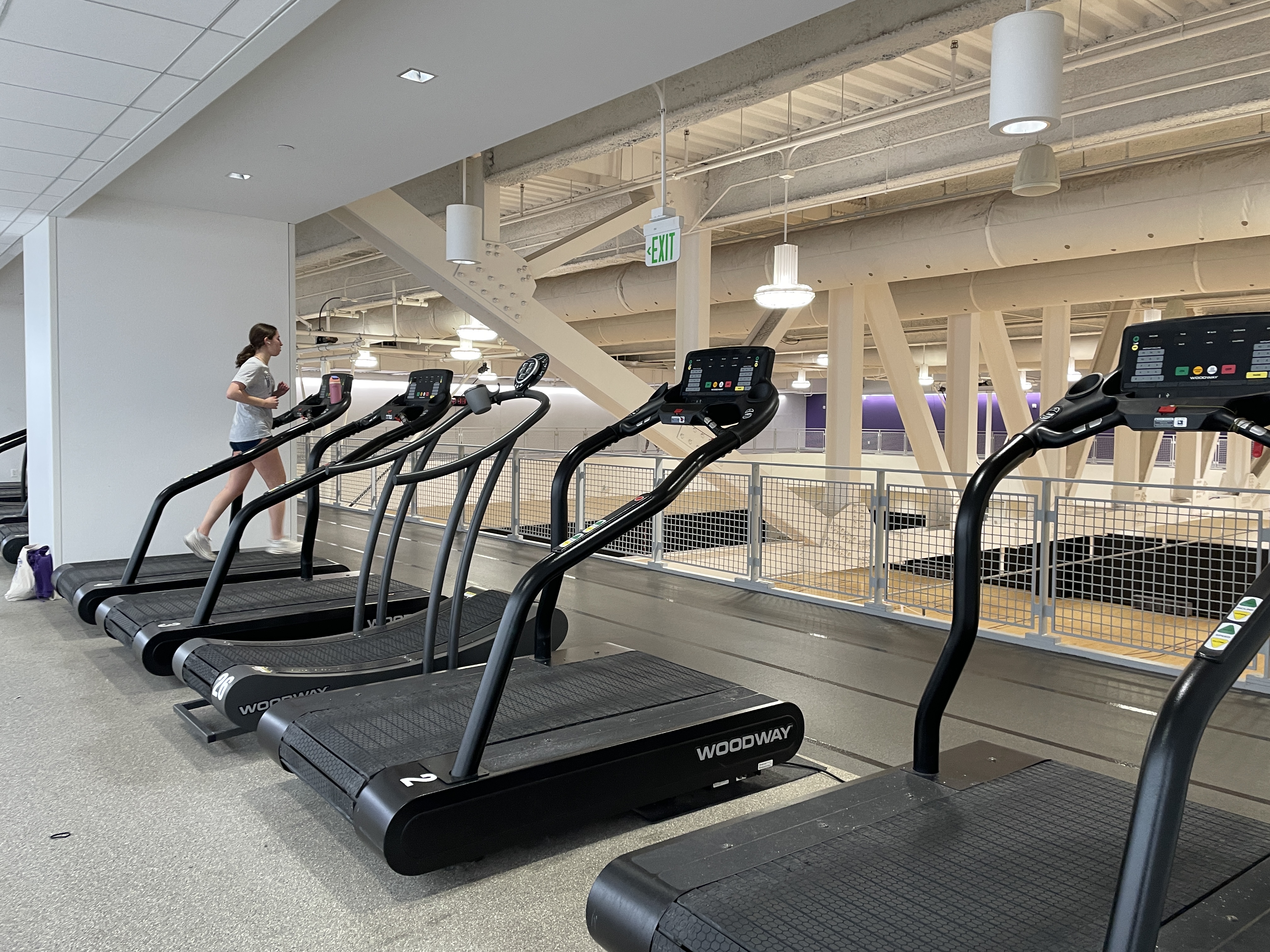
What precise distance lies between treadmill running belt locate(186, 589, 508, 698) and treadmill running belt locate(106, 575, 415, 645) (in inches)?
14.6

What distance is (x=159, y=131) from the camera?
4.10 m

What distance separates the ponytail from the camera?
18.1 feet

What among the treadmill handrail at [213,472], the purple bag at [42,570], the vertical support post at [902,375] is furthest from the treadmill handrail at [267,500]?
the vertical support post at [902,375]

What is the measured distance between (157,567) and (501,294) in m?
3.37

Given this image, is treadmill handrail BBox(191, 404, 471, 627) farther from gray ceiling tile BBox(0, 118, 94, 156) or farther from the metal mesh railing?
gray ceiling tile BBox(0, 118, 94, 156)

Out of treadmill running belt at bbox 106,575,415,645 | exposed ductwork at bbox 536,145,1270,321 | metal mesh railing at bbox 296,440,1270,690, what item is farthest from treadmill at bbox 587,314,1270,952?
exposed ductwork at bbox 536,145,1270,321

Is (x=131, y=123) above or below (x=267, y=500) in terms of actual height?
above

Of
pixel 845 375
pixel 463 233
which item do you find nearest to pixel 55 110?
pixel 463 233

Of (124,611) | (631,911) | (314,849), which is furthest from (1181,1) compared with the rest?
(124,611)

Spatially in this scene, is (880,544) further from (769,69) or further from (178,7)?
(178,7)

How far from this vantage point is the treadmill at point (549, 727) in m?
2.34

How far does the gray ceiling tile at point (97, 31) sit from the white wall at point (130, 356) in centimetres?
287

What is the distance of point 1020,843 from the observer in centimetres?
206

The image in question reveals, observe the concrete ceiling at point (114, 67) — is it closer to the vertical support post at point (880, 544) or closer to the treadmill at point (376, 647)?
the treadmill at point (376, 647)
